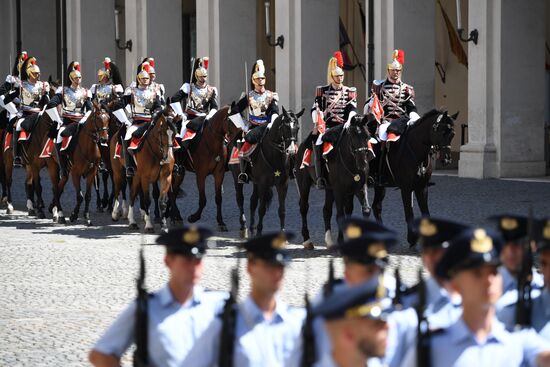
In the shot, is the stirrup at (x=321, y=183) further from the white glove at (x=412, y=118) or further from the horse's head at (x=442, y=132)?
the horse's head at (x=442, y=132)

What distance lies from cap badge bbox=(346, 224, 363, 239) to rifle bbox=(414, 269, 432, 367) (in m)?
0.32

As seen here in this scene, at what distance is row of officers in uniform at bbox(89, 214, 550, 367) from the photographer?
3.98m

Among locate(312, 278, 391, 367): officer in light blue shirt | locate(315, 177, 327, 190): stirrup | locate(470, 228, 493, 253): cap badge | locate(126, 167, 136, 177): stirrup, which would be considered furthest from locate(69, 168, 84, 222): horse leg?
locate(312, 278, 391, 367): officer in light blue shirt

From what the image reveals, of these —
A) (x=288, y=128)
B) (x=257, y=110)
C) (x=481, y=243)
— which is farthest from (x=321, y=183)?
(x=481, y=243)

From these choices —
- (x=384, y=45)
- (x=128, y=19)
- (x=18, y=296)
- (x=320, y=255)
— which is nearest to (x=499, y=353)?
(x=18, y=296)

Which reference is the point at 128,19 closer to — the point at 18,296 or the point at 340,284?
the point at 18,296

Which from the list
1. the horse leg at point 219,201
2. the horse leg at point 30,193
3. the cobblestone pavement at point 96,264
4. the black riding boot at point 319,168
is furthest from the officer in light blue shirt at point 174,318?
the horse leg at point 30,193

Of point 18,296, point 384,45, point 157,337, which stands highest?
point 384,45

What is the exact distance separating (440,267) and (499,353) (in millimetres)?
328

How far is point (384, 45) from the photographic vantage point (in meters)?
27.0

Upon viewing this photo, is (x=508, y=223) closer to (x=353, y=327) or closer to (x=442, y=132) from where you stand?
(x=353, y=327)

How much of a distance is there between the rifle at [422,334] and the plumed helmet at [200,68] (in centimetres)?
1422

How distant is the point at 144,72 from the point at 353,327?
14737 millimetres

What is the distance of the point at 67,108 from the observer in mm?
19547
